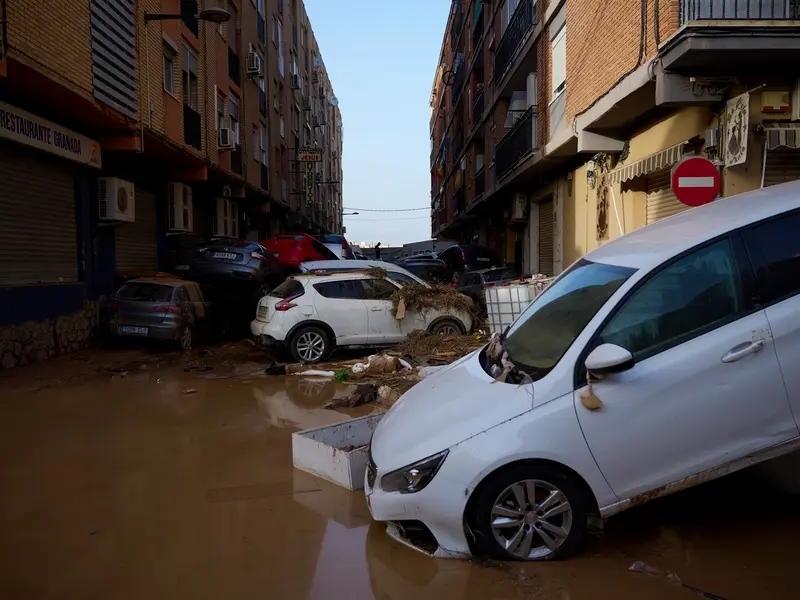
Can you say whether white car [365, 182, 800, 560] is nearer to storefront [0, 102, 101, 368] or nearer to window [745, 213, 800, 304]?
window [745, 213, 800, 304]

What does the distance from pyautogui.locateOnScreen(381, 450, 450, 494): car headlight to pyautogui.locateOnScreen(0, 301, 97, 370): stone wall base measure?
29.1 feet

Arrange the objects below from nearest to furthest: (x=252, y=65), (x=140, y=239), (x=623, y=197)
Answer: (x=623, y=197) → (x=140, y=239) → (x=252, y=65)

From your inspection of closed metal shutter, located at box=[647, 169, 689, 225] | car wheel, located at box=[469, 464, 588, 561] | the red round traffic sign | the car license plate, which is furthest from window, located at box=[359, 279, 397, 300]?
→ car wheel, located at box=[469, 464, 588, 561]

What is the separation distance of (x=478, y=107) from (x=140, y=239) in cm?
1693

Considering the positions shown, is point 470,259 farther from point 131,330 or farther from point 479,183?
point 131,330

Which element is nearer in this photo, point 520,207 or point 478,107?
point 520,207

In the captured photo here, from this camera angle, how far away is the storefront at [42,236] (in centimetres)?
1065

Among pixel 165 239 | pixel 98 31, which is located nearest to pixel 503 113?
pixel 165 239

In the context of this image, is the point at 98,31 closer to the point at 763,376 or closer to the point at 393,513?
the point at 393,513

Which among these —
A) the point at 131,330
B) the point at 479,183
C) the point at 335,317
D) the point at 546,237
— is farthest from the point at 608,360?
the point at 479,183

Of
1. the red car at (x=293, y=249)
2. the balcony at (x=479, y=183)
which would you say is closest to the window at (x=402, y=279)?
the red car at (x=293, y=249)

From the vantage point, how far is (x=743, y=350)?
354cm

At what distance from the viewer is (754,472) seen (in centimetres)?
445

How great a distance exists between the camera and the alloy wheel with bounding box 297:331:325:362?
11156 millimetres
